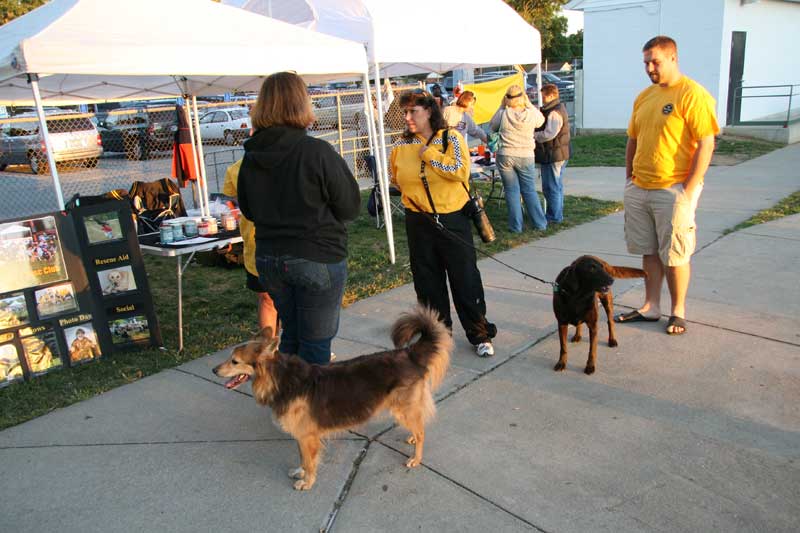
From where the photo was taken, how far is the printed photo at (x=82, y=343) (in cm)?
464

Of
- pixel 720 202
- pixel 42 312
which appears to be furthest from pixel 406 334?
pixel 720 202

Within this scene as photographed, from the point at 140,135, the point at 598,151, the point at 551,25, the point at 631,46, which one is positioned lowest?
the point at 598,151

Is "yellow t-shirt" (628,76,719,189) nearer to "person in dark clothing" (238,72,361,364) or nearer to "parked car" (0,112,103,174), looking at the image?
"person in dark clothing" (238,72,361,364)

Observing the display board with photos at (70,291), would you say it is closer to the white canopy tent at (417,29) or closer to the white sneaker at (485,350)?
the white sneaker at (485,350)

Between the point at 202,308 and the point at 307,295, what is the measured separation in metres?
3.16

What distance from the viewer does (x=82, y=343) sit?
15.4ft

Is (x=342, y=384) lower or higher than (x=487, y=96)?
lower

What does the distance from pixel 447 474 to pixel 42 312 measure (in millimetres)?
3298

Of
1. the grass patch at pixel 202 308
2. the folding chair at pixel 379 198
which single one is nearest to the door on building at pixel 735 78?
the grass patch at pixel 202 308

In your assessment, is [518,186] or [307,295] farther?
[518,186]

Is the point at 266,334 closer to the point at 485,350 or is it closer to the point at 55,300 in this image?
the point at 485,350

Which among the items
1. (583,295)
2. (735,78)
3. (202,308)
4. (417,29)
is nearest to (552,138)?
(417,29)

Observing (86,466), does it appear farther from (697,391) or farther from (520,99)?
(520,99)

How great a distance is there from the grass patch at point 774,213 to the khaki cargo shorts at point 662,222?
3.61 metres
